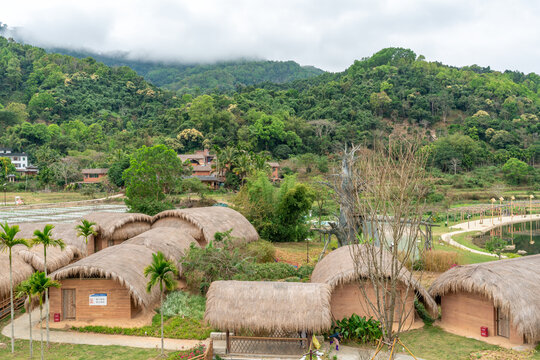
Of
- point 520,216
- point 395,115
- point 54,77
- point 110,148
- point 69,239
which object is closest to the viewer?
point 69,239

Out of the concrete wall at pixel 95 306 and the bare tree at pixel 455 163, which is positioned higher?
the bare tree at pixel 455 163

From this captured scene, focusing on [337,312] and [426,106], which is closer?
[337,312]

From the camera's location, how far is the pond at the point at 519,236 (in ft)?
103

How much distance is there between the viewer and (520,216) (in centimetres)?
4384

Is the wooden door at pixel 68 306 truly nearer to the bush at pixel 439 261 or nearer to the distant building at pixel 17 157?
the bush at pixel 439 261

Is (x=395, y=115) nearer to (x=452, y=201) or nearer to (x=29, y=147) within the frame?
(x=452, y=201)

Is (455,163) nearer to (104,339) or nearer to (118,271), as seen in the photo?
(118,271)

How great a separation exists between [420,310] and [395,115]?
241 ft

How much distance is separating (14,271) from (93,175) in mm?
44386

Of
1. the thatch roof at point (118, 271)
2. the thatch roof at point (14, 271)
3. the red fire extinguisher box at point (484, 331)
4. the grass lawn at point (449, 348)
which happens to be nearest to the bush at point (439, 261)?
the grass lawn at point (449, 348)

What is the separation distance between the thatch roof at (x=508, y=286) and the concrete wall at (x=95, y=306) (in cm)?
960

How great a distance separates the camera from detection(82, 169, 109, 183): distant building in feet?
185

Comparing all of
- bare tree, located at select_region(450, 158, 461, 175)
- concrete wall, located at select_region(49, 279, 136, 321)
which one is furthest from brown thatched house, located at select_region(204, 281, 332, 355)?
bare tree, located at select_region(450, 158, 461, 175)

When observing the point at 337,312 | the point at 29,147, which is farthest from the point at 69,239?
the point at 29,147
